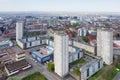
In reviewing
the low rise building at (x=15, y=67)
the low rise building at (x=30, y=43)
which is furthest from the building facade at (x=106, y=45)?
the low rise building at (x=30, y=43)

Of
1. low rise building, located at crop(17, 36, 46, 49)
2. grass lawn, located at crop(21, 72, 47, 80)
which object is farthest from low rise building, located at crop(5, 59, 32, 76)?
low rise building, located at crop(17, 36, 46, 49)

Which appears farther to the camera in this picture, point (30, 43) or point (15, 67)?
point (30, 43)

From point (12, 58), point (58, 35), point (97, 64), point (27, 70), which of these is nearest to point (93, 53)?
point (97, 64)

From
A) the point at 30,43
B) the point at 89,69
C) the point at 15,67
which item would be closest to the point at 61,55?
Result: the point at 89,69

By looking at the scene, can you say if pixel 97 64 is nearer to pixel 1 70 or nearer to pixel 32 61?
pixel 32 61

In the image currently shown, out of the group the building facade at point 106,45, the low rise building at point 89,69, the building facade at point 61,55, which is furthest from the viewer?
the building facade at point 106,45

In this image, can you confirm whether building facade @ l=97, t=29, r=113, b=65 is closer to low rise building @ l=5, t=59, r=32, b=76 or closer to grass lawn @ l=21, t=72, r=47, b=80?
grass lawn @ l=21, t=72, r=47, b=80

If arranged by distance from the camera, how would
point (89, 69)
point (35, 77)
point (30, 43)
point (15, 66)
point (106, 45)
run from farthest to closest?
1. point (30, 43)
2. point (106, 45)
3. point (15, 66)
4. point (35, 77)
5. point (89, 69)

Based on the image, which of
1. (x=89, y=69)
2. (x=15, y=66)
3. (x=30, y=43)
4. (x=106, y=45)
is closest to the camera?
(x=89, y=69)

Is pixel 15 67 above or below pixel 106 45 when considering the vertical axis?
below

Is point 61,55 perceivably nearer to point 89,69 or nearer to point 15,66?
point 89,69

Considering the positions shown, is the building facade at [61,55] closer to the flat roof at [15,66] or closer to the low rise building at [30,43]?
the flat roof at [15,66]
